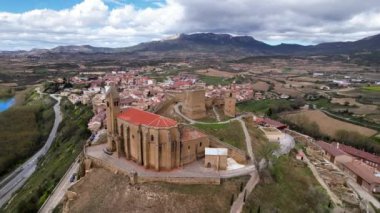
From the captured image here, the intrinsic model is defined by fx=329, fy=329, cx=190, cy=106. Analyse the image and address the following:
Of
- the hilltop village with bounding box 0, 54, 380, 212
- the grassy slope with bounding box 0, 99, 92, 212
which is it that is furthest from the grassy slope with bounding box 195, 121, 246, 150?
the grassy slope with bounding box 0, 99, 92, 212

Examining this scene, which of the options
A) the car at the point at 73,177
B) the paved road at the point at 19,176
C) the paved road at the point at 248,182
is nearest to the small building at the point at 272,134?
the paved road at the point at 248,182

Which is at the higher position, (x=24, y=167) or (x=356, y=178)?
(x=356, y=178)

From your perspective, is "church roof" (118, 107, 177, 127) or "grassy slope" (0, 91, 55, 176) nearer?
"church roof" (118, 107, 177, 127)

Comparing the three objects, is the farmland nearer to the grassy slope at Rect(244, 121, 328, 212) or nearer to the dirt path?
the grassy slope at Rect(244, 121, 328, 212)

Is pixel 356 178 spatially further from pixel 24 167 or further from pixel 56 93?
pixel 56 93

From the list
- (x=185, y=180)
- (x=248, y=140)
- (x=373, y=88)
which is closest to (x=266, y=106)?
(x=248, y=140)

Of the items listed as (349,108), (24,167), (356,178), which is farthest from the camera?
(349,108)

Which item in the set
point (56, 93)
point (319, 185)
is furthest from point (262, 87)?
point (319, 185)

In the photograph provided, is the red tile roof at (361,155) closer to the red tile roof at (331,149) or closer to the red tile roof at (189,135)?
the red tile roof at (331,149)
